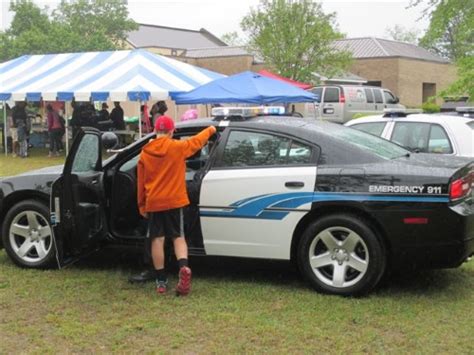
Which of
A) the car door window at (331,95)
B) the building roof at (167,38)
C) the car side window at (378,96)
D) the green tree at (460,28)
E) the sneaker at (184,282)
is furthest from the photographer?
the building roof at (167,38)

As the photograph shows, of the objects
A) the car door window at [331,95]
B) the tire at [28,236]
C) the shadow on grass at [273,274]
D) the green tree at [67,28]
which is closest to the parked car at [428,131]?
the shadow on grass at [273,274]

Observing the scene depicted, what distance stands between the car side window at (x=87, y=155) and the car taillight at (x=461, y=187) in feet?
10.3

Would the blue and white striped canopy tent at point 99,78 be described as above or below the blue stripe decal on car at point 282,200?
above

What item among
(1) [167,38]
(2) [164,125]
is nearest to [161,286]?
(2) [164,125]

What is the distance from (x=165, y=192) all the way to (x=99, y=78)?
13.4 metres

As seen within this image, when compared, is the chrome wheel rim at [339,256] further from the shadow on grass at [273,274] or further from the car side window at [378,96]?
the car side window at [378,96]

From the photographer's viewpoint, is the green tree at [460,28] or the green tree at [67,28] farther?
the green tree at [67,28]

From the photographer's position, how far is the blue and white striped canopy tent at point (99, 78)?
16.5 metres

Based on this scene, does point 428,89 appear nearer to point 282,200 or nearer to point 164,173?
point 282,200

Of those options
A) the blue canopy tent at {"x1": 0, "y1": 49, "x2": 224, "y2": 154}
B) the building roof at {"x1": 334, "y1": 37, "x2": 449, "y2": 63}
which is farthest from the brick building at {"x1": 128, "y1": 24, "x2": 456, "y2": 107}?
the blue canopy tent at {"x1": 0, "y1": 49, "x2": 224, "y2": 154}

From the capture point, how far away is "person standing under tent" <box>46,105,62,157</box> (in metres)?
19.6

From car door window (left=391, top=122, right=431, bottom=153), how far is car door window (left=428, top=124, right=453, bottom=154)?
66 millimetres

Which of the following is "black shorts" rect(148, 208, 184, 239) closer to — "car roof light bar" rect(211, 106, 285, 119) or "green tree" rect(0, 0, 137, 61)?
"car roof light bar" rect(211, 106, 285, 119)

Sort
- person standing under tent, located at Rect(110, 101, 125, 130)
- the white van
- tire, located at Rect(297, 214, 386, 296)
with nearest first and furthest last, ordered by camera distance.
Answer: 1. tire, located at Rect(297, 214, 386, 296)
2. person standing under tent, located at Rect(110, 101, 125, 130)
3. the white van
